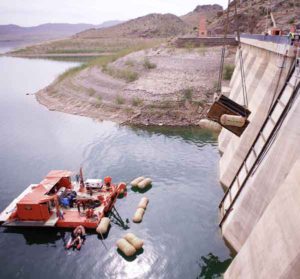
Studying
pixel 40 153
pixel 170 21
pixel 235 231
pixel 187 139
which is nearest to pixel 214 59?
pixel 187 139

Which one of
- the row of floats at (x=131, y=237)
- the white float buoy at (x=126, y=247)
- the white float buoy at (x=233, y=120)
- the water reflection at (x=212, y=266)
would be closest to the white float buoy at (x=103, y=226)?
the row of floats at (x=131, y=237)

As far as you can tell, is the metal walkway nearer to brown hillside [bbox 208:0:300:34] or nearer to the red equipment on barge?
the red equipment on barge

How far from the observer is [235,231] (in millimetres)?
19688

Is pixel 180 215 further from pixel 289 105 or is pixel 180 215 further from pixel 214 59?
pixel 214 59

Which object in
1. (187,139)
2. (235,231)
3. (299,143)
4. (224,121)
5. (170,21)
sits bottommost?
(170,21)

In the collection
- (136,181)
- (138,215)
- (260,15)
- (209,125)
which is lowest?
(209,125)

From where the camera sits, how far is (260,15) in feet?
245

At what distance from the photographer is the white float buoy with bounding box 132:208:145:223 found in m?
24.2

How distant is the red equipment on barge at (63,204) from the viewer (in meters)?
23.5

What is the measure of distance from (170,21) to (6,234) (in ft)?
614

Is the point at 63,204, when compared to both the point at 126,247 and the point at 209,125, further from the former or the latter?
the point at 209,125

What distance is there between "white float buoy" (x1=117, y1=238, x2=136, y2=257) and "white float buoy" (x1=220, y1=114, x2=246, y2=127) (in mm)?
11410

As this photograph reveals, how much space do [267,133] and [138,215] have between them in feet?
37.7

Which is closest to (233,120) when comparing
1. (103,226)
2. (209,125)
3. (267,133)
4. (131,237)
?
(267,133)
